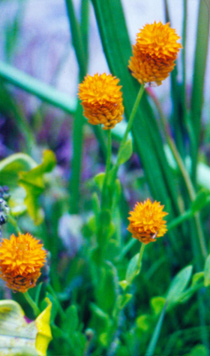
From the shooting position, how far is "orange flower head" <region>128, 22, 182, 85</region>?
292mm

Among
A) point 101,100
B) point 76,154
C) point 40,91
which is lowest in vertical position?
point 101,100

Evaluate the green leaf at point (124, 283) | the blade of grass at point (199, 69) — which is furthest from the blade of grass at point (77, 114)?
the green leaf at point (124, 283)

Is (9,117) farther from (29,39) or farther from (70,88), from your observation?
(29,39)

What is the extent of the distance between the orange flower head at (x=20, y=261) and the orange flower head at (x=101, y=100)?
10 centimetres

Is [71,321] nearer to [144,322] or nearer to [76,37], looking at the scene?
[144,322]

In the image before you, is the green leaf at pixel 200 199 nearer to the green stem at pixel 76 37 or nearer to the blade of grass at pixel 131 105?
the blade of grass at pixel 131 105

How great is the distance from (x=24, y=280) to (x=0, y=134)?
700 mm

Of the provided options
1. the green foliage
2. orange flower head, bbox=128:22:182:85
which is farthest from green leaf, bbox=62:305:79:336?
orange flower head, bbox=128:22:182:85

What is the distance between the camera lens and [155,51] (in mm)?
292

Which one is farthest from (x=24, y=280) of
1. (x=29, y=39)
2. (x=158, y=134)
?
(x=29, y=39)

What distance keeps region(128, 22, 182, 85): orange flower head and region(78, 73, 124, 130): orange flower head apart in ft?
0.09

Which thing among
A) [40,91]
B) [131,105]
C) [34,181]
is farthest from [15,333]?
[40,91]

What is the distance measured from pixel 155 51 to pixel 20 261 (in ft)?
0.57

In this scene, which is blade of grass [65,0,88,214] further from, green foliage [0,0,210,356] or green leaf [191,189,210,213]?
green leaf [191,189,210,213]
